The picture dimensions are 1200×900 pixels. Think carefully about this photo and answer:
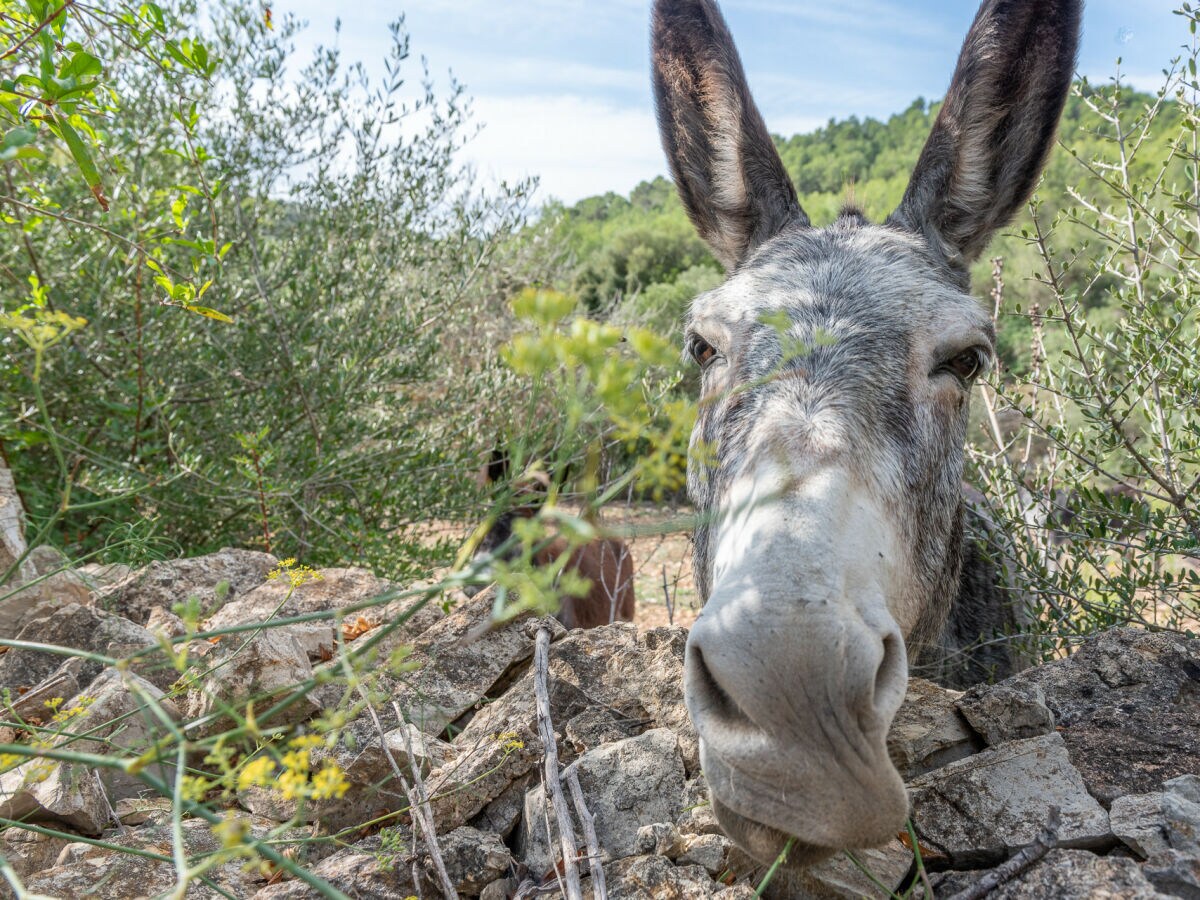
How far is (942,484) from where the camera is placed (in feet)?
8.46

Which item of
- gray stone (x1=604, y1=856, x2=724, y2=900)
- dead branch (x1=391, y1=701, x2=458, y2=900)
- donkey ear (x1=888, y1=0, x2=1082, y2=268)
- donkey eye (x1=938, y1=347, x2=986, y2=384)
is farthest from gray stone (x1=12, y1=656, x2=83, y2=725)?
donkey ear (x1=888, y1=0, x2=1082, y2=268)

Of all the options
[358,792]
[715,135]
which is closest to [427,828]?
[358,792]

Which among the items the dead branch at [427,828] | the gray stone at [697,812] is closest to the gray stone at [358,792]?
the dead branch at [427,828]

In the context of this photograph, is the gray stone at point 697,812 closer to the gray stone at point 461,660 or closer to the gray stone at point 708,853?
the gray stone at point 708,853

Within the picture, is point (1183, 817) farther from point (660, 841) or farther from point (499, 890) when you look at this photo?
point (499, 890)

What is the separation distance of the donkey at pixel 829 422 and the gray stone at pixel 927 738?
0.87ft

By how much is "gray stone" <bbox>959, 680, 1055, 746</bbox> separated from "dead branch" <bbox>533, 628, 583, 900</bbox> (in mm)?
1194

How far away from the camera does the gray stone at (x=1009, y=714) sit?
85.9 inches

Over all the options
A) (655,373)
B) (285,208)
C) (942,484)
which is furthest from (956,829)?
(655,373)

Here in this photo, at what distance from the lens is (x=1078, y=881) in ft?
5.22

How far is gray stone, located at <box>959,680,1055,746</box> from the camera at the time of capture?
85.9 inches

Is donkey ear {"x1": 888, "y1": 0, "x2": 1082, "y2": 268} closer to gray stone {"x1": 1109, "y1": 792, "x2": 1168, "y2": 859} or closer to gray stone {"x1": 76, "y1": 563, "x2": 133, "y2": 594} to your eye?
gray stone {"x1": 1109, "y1": 792, "x2": 1168, "y2": 859}

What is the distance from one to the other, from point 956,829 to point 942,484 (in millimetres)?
1090

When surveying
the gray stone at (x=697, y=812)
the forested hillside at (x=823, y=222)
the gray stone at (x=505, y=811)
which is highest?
the forested hillside at (x=823, y=222)
